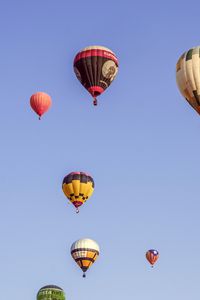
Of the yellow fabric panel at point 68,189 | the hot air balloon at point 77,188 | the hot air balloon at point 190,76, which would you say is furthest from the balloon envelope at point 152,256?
the hot air balloon at point 190,76

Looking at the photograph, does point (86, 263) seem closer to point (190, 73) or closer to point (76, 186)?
point (76, 186)

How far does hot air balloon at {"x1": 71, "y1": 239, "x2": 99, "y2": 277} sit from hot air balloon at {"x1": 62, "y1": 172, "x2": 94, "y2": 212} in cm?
555

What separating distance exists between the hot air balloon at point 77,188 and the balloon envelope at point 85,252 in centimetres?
555

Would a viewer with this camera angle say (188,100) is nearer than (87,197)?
Yes

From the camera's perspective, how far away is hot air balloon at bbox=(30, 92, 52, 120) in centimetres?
5784

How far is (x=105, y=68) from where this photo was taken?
50.1 meters

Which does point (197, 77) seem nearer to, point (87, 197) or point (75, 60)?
point (75, 60)

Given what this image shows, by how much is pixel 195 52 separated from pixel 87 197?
1831 centimetres

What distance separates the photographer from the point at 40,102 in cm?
5828

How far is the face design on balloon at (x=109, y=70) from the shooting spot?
164 feet

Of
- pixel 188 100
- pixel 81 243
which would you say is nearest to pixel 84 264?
pixel 81 243

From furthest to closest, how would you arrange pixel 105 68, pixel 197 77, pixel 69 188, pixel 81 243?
pixel 81 243, pixel 69 188, pixel 105 68, pixel 197 77

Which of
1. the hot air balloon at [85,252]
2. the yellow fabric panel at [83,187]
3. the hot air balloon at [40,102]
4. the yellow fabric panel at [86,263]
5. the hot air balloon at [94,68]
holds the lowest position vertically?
the yellow fabric panel at [86,263]

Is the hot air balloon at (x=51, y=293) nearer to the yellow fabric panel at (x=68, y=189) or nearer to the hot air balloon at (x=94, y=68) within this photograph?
the yellow fabric panel at (x=68, y=189)
